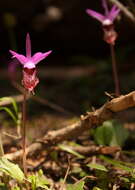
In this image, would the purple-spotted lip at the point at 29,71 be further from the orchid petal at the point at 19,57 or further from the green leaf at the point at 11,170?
the green leaf at the point at 11,170

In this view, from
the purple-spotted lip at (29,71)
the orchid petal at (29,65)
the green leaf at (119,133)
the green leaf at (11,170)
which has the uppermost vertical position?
the orchid petal at (29,65)

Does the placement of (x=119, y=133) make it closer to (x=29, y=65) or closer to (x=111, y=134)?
(x=111, y=134)

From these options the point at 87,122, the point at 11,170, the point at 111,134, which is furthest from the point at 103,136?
the point at 11,170

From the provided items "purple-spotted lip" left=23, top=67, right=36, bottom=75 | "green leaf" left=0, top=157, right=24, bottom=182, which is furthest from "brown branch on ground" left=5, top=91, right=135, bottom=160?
"purple-spotted lip" left=23, top=67, right=36, bottom=75

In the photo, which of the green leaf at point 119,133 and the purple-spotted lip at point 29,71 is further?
the green leaf at point 119,133

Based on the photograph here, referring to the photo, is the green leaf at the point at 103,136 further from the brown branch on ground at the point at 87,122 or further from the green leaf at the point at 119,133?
the brown branch on ground at the point at 87,122

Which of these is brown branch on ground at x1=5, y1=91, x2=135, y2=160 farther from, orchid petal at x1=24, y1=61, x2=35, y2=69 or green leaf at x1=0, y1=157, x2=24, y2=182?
orchid petal at x1=24, y1=61, x2=35, y2=69

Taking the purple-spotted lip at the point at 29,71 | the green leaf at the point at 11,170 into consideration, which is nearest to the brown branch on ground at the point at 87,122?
the green leaf at the point at 11,170

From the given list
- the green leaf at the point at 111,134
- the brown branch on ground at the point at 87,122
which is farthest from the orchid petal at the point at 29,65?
the green leaf at the point at 111,134

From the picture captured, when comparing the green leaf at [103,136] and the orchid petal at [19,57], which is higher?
the orchid petal at [19,57]

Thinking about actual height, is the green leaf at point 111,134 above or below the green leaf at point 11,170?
below
